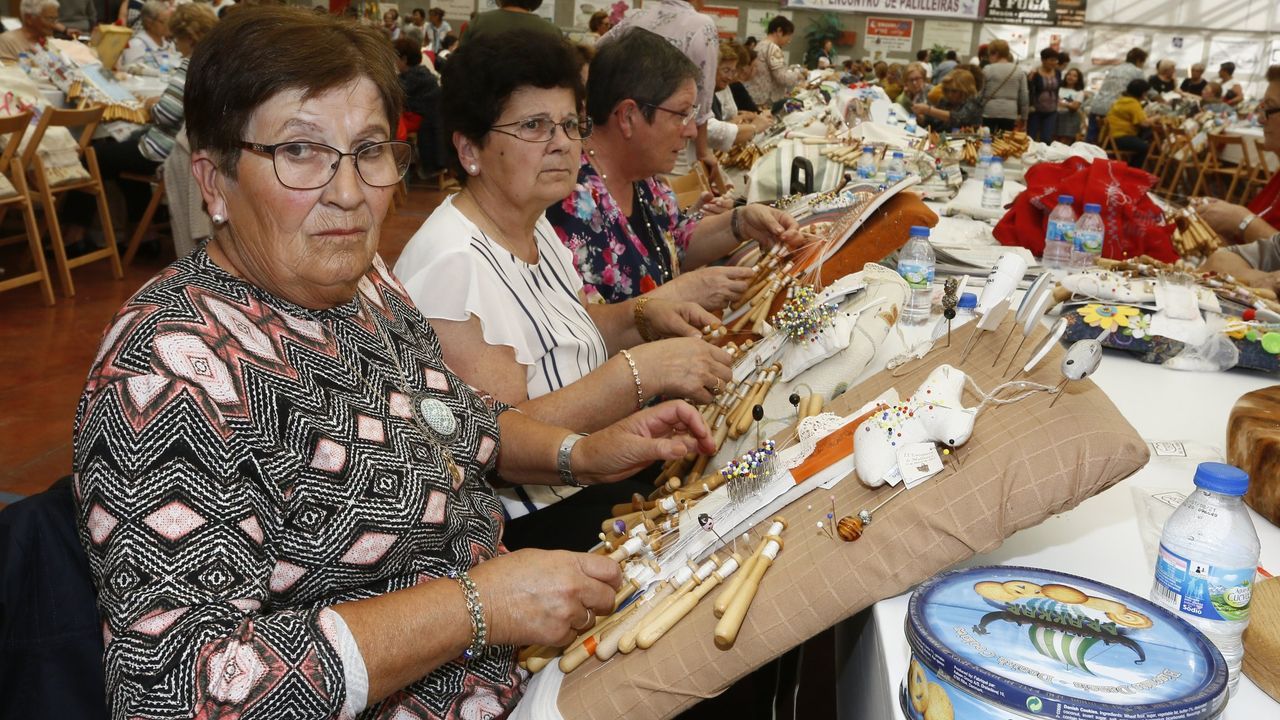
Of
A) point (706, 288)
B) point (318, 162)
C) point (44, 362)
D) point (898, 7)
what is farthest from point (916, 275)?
point (898, 7)

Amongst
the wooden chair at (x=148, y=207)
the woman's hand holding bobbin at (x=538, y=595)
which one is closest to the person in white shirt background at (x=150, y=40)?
the wooden chair at (x=148, y=207)

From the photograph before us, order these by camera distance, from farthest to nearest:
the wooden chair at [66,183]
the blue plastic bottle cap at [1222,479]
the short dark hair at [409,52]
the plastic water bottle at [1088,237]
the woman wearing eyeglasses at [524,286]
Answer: the short dark hair at [409,52], the wooden chair at [66,183], the plastic water bottle at [1088,237], the woman wearing eyeglasses at [524,286], the blue plastic bottle cap at [1222,479]

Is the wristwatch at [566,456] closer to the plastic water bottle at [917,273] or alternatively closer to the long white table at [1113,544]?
the long white table at [1113,544]

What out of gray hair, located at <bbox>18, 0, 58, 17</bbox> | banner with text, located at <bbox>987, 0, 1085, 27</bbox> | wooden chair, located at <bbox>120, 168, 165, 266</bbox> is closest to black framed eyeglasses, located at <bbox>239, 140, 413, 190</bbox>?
wooden chair, located at <bbox>120, 168, 165, 266</bbox>

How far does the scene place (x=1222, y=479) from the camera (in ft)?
3.46

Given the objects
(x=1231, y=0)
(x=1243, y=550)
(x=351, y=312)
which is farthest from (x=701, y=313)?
(x=1231, y=0)

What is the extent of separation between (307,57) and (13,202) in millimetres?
5222

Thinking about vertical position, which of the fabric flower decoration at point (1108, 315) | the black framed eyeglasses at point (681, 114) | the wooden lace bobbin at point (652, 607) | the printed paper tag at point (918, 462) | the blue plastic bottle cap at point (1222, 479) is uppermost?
the black framed eyeglasses at point (681, 114)

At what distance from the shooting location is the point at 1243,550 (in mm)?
1058

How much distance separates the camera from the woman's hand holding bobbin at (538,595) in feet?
4.26

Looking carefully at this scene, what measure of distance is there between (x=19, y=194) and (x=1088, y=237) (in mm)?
5559

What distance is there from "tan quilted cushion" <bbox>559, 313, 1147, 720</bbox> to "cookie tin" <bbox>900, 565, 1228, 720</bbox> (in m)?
0.11

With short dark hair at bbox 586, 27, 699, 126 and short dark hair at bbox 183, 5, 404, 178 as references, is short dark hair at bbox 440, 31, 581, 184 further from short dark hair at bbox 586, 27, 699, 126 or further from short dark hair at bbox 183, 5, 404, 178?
short dark hair at bbox 183, 5, 404, 178

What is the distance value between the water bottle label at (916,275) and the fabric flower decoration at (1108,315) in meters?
0.37
